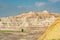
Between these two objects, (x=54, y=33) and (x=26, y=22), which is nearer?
(x=54, y=33)

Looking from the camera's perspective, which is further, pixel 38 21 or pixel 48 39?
pixel 38 21

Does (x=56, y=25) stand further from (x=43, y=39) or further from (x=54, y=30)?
(x=43, y=39)

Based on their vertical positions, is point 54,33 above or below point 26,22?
below

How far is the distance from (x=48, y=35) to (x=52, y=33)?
0.16 metres

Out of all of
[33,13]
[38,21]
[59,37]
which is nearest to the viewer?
[59,37]

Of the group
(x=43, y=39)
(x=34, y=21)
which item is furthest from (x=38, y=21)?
(x=43, y=39)

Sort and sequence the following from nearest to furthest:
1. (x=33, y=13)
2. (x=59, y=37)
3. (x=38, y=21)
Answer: (x=59, y=37)
(x=38, y=21)
(x=33, y=13)

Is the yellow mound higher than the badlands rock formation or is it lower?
lower

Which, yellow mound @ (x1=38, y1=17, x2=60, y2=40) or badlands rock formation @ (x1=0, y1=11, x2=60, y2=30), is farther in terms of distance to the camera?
badlands rock formation @ (x1=0, y1=11, x2=60, y2=30)

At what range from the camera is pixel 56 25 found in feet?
20.5

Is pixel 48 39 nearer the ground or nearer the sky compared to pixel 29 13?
nearer the ground

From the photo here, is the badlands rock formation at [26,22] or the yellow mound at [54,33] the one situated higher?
the badlands rock formation at [26,22]

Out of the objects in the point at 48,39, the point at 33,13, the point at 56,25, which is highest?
the point at 33,13

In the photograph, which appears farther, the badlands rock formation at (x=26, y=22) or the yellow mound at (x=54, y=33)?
the badlands rock formation at (x=26, y=22)
